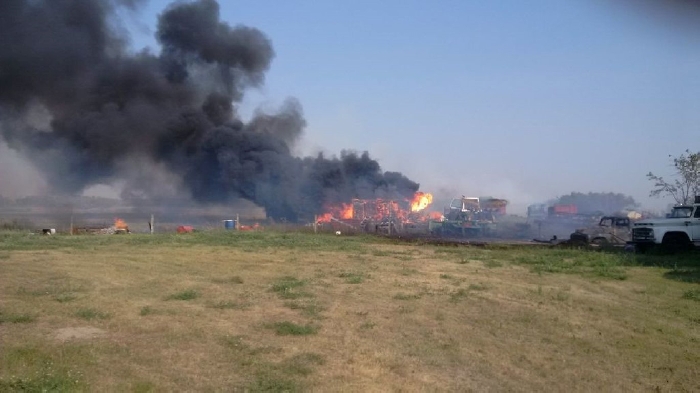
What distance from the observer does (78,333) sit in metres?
8.81

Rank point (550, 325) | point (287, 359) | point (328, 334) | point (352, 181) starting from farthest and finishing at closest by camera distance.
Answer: point (352, 181) → point (550, 325) → point (328, 334) → point (287, 359)

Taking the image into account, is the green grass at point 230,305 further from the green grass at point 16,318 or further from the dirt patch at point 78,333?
the green grass at point 16,318

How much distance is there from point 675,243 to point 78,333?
22.3m

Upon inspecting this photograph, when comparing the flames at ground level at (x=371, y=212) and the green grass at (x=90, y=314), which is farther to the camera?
the flames at ground level at (x=371, y=212)

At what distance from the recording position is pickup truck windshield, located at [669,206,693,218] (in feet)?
78.6

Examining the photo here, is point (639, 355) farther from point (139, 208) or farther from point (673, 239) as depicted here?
point (139, 208)

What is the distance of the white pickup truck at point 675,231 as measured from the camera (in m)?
23.5

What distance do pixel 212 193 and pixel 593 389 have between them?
47.2 m

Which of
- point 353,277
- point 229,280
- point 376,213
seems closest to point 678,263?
point 353,277

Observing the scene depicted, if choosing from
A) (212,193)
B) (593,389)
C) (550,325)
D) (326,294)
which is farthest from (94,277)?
(212,193)

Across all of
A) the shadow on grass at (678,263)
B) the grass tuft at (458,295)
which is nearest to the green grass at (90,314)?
the grass tuft at (458,295)

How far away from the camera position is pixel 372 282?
46.7 ft

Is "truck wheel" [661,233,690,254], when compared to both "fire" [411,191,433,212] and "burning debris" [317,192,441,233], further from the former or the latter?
"fire" [411,191,433,212]

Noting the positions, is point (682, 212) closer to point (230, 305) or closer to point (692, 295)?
point (692, 295)
